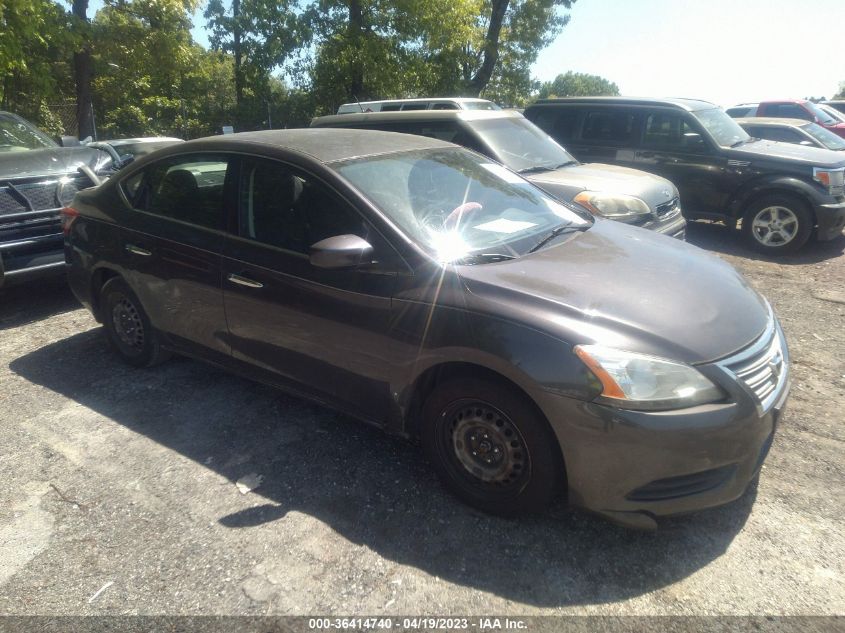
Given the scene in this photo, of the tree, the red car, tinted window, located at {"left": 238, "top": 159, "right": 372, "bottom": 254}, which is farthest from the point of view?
the tree

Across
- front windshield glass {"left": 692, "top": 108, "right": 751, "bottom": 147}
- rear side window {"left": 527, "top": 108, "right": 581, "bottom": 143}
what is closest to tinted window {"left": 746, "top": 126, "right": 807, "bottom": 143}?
front windshield glass {"left": 692, "top": 108, "right": 751, "bottom": 147}

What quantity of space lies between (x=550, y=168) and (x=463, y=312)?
179 inches

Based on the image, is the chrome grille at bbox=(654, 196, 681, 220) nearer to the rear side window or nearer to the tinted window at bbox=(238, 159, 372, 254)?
the rear side window

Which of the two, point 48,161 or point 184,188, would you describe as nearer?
point 184,188

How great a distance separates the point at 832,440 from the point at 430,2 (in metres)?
20.1

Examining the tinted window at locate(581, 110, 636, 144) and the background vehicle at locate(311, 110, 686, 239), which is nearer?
the background vehicle at locate(311, 110, 686, 239)

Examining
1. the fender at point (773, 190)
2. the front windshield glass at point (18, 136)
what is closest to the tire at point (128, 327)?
the front windshield glass at point (18, 136)

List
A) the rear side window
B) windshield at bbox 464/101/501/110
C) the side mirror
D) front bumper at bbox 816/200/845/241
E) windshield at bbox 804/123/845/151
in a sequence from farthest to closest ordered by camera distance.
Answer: windshield at bbox 464/101/501/110 < windshield at bbox 804/123/845/151 < the rear side window < front bumper at bbox 816/200/845/241 < the side mirror

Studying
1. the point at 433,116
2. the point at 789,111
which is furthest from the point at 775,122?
the point at 433,116

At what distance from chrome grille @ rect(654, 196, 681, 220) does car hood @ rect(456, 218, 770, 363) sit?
3.04m

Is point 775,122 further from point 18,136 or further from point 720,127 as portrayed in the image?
point 18,136

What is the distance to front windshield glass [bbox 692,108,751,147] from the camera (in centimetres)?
820

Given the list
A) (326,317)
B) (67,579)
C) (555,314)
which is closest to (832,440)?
(555,314)

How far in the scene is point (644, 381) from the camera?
242 cm
